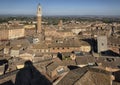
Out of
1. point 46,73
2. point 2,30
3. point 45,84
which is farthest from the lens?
point 2,30

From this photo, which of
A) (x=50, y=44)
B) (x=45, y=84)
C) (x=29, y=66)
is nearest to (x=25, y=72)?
(x=29, y=66)

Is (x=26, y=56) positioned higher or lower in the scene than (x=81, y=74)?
lower

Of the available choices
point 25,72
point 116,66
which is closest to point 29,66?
point 25,72

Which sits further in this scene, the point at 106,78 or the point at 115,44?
the point at 115,44

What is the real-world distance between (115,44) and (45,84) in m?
25.1

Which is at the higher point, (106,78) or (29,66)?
(106,78)

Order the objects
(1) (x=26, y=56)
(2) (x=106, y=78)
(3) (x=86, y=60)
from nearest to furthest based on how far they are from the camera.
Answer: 1. (2) (x=106, y=78)
2. (3) (x=86, y=60)
3. (1) (x=26, y=56)

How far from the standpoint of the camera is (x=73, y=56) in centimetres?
2939

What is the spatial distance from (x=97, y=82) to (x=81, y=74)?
138 centimetres

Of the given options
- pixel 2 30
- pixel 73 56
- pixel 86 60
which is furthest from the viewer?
pixel 2 30

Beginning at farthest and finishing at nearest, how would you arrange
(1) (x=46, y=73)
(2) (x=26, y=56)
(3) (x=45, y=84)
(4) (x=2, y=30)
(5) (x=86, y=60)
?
1. (4) (x=2, y=30)
2. (2) (x=26, y=56)
3. (5) (x=86, y=60)
4. (1) (x=46, y=73)
5. (3) (x=45, y=84)

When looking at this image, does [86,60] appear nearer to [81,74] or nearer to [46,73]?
[46,73]

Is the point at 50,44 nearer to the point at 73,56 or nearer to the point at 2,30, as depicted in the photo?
the point at 73,56

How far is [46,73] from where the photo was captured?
76.9 ft
